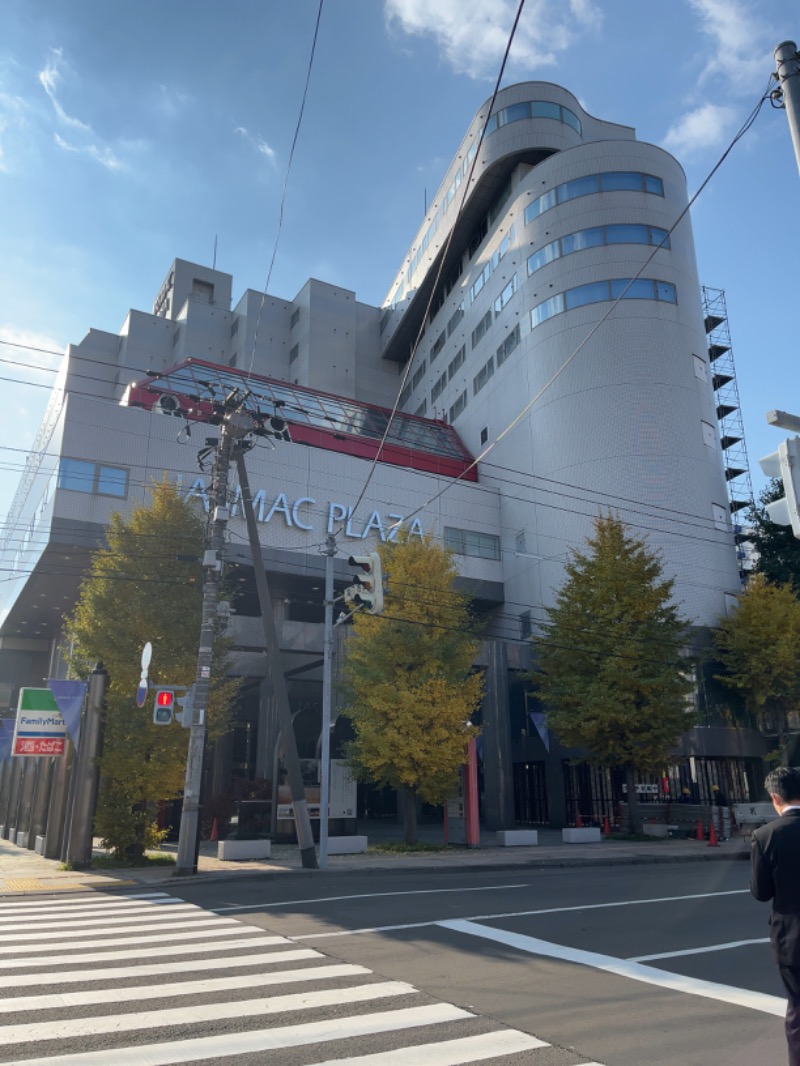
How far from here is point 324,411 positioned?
51188 millimetres

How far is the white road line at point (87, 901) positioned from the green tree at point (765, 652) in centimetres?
3026

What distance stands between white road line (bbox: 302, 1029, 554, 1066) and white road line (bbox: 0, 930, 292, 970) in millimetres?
3351

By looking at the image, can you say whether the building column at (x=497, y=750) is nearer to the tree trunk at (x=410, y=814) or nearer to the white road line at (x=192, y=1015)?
the tree trunk at (x=410, y=814)

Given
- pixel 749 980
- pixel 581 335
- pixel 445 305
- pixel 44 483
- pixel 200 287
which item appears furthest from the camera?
pixel 200 287

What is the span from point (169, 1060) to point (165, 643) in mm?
15912

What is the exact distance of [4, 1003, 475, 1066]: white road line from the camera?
5.14 metres

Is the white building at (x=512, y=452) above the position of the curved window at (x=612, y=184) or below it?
below

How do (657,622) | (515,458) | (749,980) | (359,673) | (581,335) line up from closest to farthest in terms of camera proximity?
(749,980) < (359,673) < (657,622) < (581,335) < (515,458)

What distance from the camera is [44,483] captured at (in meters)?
38.9

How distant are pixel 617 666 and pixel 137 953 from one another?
915 inches

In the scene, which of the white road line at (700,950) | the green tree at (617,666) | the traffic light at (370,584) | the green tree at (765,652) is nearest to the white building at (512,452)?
the green tree at (765,652)

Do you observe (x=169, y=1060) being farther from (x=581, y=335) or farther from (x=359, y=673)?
(x=581, y=335)

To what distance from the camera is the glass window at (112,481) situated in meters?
36.3

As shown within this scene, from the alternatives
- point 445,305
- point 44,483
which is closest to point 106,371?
point 445,305
